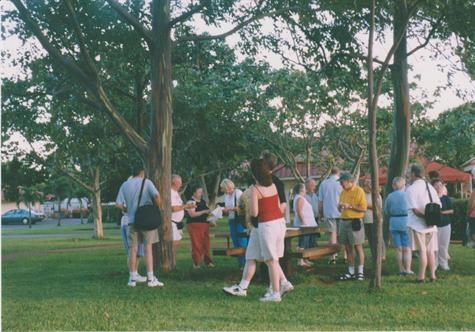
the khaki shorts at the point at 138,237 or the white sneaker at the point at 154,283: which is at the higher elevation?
the khaki shorts at the point at 138,237

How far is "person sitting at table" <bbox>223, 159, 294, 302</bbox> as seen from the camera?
29.6 feet

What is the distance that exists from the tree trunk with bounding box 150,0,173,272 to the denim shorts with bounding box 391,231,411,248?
4279 mm

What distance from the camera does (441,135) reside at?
2656cm

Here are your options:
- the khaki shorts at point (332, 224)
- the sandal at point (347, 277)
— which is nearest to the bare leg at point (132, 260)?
the sandal at point (347, 277)

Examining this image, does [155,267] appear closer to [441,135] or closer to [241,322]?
[241,322]

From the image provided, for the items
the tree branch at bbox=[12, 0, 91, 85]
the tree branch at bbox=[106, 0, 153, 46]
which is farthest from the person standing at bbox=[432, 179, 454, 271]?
the tree branch at bbox=[12, 0, 91, 85]

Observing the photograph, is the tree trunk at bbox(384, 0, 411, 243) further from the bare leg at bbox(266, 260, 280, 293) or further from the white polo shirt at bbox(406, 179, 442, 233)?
the bare leg at bbox(266, 260, 280, 293)

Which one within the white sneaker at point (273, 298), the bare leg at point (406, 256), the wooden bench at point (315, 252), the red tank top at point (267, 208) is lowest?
the white sneaker at point (273, 298)

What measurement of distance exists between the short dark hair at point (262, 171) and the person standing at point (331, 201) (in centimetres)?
525

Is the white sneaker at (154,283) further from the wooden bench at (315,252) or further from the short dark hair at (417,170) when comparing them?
the short dark hair at (417,170)

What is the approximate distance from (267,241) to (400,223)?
3830 millimetres

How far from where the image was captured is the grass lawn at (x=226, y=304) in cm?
744

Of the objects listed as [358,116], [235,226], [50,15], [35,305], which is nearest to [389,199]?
[235,226]

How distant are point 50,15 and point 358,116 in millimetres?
21107
